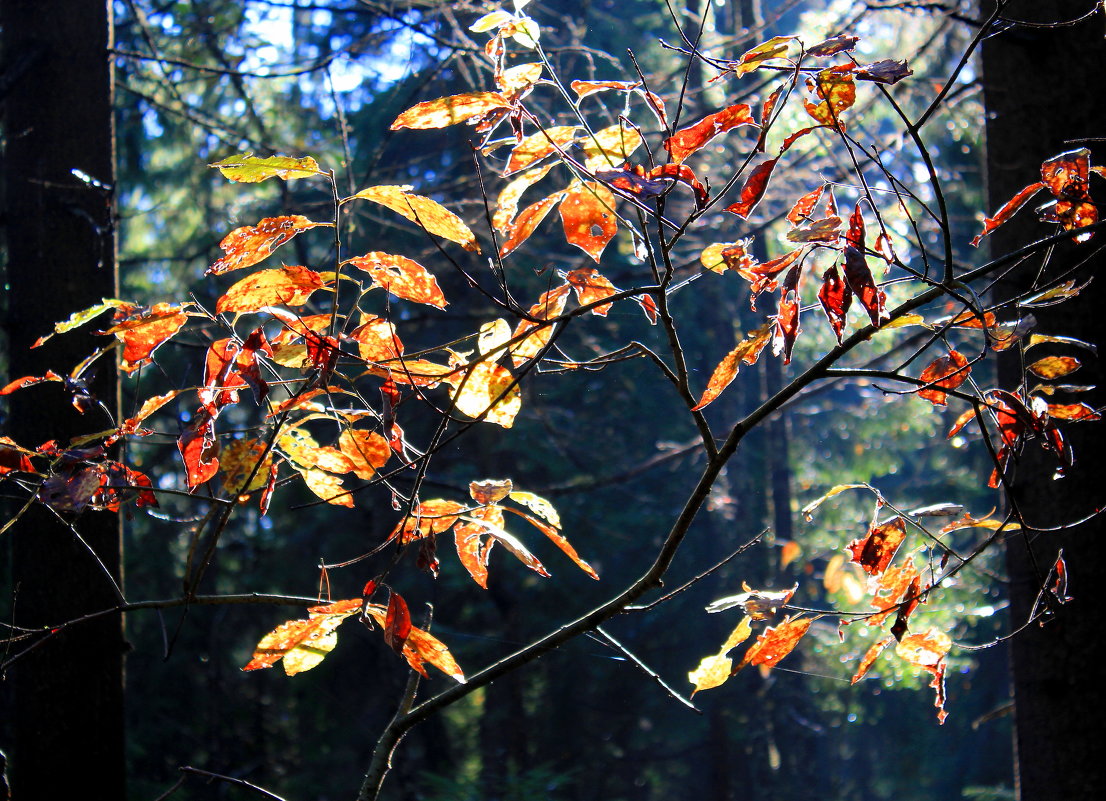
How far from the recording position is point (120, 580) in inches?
104

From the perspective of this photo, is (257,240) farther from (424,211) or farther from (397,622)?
(397,622)

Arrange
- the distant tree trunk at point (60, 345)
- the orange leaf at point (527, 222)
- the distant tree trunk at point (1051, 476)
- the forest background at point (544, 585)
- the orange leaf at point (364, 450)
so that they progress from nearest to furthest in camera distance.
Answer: the orange leaf at point (527, 222) < the orange leaf at point (364, 450) < the distant tree trunk at point (1051, 476) < the distant tree trunk at point (60, 345) < the forest background at point (544, 585)

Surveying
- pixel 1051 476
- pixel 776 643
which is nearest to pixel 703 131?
Result: pixel 776 643

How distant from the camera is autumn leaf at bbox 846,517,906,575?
1.20 m

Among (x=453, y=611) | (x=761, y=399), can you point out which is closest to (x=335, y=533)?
(x=453, y=611)

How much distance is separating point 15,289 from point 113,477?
183cm

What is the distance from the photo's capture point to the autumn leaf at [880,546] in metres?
1.20

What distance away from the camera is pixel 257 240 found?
3.55 feet

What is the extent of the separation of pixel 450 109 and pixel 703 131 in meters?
0.29

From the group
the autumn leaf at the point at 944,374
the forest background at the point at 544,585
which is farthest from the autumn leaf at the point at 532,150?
the forest background at the point at 544,585

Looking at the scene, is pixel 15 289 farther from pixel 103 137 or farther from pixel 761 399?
pixel 761 399

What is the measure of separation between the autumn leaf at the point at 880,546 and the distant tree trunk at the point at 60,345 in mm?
2168

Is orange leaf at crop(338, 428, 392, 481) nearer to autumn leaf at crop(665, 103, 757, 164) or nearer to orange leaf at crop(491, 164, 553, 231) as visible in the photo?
orange leaf at crop(491, 164, 553, 231)

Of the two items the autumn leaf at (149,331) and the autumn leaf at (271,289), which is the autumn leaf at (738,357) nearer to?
the autumn leaf at (271,289)
